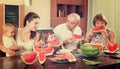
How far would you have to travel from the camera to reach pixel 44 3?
371 centimetres

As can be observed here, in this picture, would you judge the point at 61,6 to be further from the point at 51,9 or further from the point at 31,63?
the point at 31,63

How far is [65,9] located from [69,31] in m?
1.52

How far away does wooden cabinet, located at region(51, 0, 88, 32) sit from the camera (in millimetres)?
3811

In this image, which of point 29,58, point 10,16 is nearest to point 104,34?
point 29,58

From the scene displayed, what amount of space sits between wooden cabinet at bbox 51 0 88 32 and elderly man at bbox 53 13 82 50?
3.72 feet

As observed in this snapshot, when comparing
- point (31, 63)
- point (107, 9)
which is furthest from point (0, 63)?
point (107, 9)

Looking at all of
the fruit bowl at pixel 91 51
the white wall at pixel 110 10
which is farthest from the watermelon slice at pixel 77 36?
the white wall at pixel 110 10

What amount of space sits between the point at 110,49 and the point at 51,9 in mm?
1757

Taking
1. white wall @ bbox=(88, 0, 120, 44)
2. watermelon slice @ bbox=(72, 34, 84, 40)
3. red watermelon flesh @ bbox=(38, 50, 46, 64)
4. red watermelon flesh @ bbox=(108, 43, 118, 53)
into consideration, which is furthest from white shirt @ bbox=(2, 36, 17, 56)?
white wall @ bbox=(88, 0, 120, 44)

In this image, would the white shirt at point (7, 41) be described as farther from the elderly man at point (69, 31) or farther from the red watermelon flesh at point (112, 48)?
the red watermelon flesh at point (112, 48)

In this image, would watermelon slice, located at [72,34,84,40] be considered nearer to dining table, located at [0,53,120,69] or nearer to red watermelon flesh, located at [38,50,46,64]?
dining table, located at [0,53,120,69]

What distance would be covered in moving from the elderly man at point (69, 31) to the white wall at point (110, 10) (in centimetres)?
159

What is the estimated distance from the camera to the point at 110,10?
4.11m

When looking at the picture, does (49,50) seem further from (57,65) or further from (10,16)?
(10,16)
